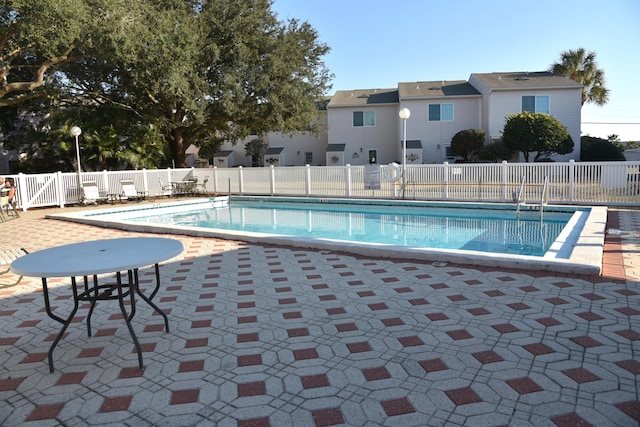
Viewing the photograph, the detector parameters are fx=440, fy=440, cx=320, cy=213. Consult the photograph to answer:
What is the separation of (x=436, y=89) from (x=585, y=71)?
9928mm

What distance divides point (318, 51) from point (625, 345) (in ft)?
68.9

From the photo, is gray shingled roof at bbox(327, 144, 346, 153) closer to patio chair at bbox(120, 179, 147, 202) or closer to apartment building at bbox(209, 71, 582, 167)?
apartment building at bbox(209, 71, 582, 167)

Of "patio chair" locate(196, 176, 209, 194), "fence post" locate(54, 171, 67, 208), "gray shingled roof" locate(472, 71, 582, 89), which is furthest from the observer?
"gray shingled roof" locate(472, 71, 582, 89)

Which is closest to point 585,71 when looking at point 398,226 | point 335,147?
point 335,147

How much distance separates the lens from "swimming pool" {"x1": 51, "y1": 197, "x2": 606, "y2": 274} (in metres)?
6.25

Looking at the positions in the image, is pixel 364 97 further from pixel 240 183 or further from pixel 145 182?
pixel 145 182

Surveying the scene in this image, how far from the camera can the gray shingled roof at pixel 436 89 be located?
27438mm

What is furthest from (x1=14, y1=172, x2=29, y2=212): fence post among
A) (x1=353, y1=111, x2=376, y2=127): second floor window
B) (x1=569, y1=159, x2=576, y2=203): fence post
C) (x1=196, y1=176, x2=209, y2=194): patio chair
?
(x1=353, y1=111, x2=376, y2=127): second floor window

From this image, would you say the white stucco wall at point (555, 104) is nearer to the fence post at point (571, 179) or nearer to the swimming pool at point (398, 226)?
the fence post at point (571, 179)

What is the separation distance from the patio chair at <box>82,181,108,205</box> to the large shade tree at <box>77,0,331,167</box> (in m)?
4.17

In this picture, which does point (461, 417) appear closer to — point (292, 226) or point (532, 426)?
point (532, 426)

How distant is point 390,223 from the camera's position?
39.4 feet

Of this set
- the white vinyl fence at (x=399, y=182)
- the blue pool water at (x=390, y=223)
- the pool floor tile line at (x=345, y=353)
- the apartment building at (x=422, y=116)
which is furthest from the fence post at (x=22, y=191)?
the apartment building at (x=422, y=116)

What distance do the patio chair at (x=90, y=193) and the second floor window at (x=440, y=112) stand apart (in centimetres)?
1957
